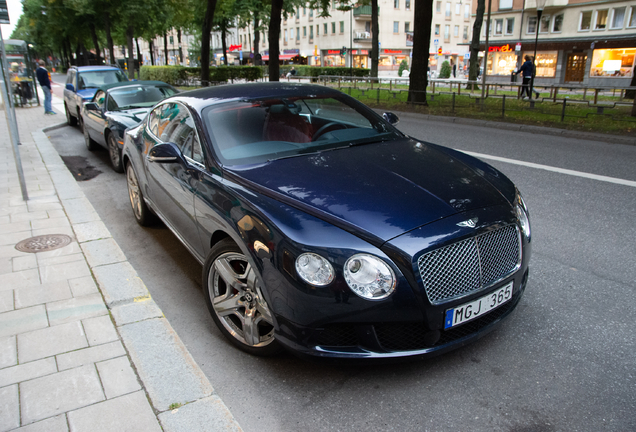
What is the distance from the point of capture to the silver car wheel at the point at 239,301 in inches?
117

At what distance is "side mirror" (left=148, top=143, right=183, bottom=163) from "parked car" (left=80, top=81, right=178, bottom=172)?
432 cm

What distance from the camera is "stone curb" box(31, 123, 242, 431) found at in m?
2.56

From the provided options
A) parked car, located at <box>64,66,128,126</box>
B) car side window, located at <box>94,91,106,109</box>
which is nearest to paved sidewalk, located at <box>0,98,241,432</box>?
car side window, located at <box>94,91,106,109</box>

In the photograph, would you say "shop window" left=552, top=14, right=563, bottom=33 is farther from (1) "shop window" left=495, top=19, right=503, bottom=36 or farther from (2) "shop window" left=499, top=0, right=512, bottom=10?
(1) "shop window" left=495, top=19, right=503, bottom=36

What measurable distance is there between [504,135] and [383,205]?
33.4ft

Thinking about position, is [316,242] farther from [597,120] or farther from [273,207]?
[597,120]

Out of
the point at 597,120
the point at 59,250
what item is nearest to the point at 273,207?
the point at 59,250

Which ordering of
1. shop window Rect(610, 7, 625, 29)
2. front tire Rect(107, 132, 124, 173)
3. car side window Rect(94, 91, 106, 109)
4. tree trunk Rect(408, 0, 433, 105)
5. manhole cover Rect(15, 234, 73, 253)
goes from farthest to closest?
shop window Rect(610, 7, 625, 29)
tree trunk Rect(408, 0, 433, 105)
car side window Rect(94, 91, 106, 109)
front tire Rect(107, 132, 124, 173)
manhole cover Rect(15, 234, 73, 253)

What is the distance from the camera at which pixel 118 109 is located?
8844 millimetres

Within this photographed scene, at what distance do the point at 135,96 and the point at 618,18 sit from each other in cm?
4464

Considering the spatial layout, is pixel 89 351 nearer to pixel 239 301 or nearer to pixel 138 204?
pixel 239 301

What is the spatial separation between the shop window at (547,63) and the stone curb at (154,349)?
4941 cm

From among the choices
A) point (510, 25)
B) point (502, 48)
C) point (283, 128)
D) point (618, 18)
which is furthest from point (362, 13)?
point (283, 128)

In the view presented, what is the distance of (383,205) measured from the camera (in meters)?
2.80
